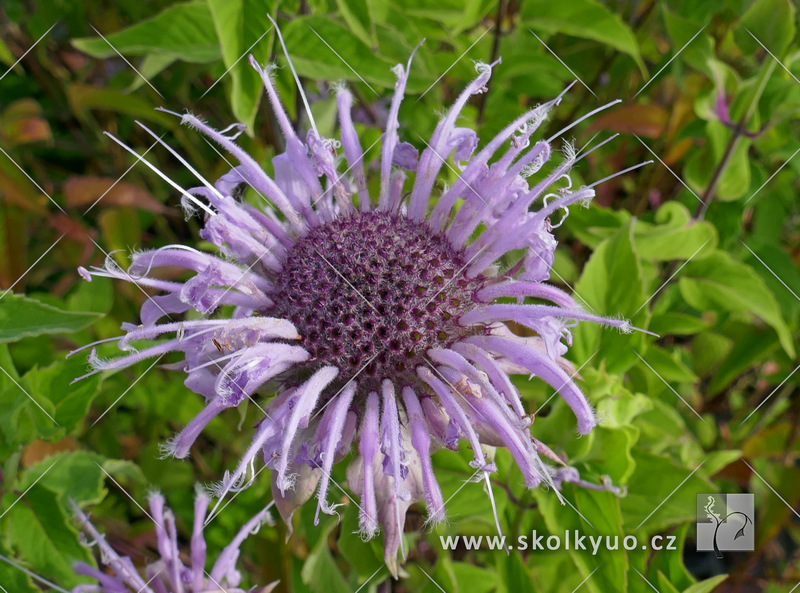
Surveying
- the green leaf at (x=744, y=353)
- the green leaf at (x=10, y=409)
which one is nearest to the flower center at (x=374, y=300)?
the green leaf at (x=10, y=409)

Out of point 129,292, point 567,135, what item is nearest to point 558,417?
point 567,135

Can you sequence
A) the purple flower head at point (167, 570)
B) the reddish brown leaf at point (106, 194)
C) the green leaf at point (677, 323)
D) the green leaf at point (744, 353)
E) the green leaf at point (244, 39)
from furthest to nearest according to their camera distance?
the green leaf at point (744, 353) → the reddish brown leaf at point (106, 194) → the green leaf at point (677, 323) → the purple flower head at point (167, 570) → the green leaf at point (244, 39)

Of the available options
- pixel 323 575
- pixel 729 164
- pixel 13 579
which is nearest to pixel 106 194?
pixel 13 579

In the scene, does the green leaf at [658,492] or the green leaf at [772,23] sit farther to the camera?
the green leaf at [772,23]

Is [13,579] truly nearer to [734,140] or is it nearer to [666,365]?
[666,365]

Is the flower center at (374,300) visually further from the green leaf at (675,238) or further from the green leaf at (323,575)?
the green leaf at (675,238)

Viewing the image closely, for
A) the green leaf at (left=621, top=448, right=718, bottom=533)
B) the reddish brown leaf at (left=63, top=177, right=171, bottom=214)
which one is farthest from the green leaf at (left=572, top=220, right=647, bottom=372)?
the reddish brown leaf at (left=63, top=177, right=171, bottom=214)

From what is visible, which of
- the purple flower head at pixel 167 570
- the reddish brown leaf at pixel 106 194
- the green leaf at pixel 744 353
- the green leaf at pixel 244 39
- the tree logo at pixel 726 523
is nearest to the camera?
the green leaf at pixel 244 39
